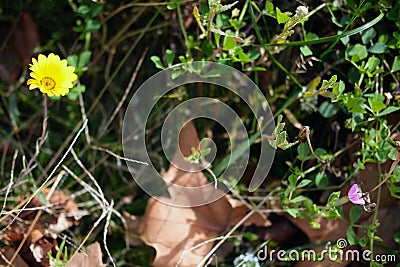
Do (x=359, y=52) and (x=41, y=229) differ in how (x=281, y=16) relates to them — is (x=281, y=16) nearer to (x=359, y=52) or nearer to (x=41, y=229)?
(x=359, y=52)

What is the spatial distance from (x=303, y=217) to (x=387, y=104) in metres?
0.33

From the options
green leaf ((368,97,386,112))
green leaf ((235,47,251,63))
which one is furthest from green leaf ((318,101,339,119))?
green leaf ((235,47,251,63))

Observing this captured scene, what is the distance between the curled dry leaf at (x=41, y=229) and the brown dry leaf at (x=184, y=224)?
0.20 meters

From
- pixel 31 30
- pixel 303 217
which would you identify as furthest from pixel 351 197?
pixel 31 30

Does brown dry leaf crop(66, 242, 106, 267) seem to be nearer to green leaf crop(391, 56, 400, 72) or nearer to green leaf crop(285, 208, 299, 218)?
green leaf crop(285, 208, 299, 218)

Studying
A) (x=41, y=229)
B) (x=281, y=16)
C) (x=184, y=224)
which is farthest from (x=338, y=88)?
(x=41, y=229)

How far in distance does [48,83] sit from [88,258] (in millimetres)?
426

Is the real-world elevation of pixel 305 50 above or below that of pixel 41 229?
above

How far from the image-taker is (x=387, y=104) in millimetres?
1250

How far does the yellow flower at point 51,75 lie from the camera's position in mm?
1167

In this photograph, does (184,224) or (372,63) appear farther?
(184,224)

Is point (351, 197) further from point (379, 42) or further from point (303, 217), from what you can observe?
point (379, 42)

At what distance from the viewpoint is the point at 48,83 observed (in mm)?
1185

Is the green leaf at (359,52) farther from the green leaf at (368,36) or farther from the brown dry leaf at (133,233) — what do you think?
the brown dry leaf at (133,233)
